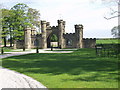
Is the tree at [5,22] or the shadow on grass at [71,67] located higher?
the tree at [5,22]

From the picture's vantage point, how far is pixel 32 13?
58625 millimetres

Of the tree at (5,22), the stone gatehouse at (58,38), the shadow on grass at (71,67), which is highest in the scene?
the tree at (5,22)

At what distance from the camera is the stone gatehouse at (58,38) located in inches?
1706

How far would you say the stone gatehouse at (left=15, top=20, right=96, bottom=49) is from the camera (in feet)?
142

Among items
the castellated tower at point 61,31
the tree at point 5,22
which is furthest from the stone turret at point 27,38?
the castellated tower at point 61,31

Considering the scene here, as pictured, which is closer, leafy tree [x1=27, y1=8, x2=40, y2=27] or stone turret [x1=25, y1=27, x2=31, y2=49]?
stone turret [x1=25, y1=27, x2=31, y2=49]

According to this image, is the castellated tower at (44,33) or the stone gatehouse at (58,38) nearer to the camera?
the stone gatehouse at (58,38)

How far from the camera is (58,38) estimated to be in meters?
44.8

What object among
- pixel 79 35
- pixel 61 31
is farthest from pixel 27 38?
pixel 79 35

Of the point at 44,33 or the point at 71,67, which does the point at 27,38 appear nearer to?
the point at 44,33

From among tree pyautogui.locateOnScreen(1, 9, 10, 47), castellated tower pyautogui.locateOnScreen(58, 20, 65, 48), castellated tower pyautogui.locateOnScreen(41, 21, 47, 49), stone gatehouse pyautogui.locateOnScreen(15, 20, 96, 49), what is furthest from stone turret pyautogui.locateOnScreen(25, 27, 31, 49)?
castellated tower pyautogui.locateOnScreen(58, 20, 65, 48)

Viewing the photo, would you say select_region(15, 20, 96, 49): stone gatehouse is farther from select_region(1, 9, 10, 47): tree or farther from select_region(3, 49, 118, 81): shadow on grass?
select_region(3, 49, 118, 81): shadow on grass

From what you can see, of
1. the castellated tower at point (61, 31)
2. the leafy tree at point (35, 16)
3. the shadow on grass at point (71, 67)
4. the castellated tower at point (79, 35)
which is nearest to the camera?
the shadow on grass at point (71, 67)

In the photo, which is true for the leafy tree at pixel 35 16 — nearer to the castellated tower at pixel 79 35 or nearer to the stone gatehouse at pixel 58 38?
the stone gatehouse at pixel 58 38
